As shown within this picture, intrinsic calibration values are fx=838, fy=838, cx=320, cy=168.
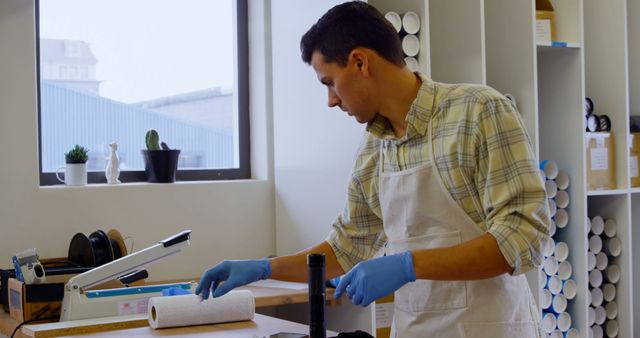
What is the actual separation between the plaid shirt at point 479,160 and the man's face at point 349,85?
0.09 metres

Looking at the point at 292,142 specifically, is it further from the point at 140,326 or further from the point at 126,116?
the point at 140,326

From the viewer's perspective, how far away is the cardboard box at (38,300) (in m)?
2.63

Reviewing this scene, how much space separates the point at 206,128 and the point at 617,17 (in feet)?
6.55

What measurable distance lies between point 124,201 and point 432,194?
1815 mm

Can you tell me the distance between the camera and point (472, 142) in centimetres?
193

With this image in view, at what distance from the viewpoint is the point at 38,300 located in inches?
104

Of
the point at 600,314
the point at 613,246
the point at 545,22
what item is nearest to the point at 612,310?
the point at 600,314

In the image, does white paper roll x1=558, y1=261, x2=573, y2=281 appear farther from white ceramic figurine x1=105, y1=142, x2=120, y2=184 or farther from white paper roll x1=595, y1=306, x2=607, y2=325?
white ceramic figurine x1=105, y1=142, x2=120, y2=184

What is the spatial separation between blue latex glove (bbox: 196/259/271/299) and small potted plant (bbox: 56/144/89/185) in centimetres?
141

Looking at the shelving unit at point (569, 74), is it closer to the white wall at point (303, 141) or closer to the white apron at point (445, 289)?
the white wall at point (303, 141)

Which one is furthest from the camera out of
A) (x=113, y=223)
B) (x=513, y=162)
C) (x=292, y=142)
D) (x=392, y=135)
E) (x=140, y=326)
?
(x=292, y=142)

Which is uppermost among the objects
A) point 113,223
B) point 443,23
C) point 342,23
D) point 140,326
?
point 443,23

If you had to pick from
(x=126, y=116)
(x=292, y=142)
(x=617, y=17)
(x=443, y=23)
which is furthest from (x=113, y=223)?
(x=617, y=17)

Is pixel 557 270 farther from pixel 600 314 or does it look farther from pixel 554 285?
pixel 600 314
